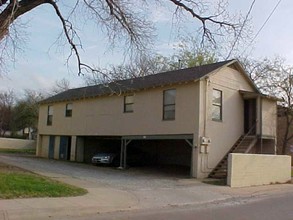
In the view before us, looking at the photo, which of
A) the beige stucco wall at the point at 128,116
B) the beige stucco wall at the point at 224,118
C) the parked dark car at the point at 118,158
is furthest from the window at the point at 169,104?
the parked dark car at the point at 118,158

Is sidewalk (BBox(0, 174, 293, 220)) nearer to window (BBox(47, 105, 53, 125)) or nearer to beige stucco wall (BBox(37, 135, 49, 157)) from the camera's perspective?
window (BBox(47, 105, 53, 125))

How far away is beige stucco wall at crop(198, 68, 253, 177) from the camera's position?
2239cm

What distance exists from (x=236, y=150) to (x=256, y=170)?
3.07 meters

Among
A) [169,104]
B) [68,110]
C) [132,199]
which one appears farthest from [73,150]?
[132,199]

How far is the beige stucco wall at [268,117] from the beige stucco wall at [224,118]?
1326mm

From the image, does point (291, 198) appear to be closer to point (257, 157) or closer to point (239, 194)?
point (239, 194)

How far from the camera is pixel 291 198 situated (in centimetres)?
1652

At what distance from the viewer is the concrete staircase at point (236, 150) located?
22.4 meters

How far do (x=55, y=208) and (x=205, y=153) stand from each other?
1301cm

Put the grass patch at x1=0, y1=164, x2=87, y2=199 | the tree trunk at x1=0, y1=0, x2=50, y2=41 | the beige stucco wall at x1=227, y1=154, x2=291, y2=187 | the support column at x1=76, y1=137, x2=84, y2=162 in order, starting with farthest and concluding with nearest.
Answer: the support column at x1=76, y1=137, x2=84, y2=162 < the beige stucco wall at x1=227, y1=154, x2=291, y2=187 < the tree trunk at x1=0, y1=0, x2=50, y2=41 < the grass patch at x1=0, y1=164, x2=87, y2=199

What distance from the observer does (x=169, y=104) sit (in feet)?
79.4

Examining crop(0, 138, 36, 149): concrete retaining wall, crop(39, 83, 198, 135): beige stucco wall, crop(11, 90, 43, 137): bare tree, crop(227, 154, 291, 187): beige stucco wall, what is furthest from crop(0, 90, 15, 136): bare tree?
crop(227, 154, 291, 187): beige stucco wall

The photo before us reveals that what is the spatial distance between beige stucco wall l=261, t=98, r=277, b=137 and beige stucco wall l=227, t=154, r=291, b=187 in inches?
111

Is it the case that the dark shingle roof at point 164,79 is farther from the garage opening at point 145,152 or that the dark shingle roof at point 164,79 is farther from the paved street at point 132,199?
the paved street at point 132,199
